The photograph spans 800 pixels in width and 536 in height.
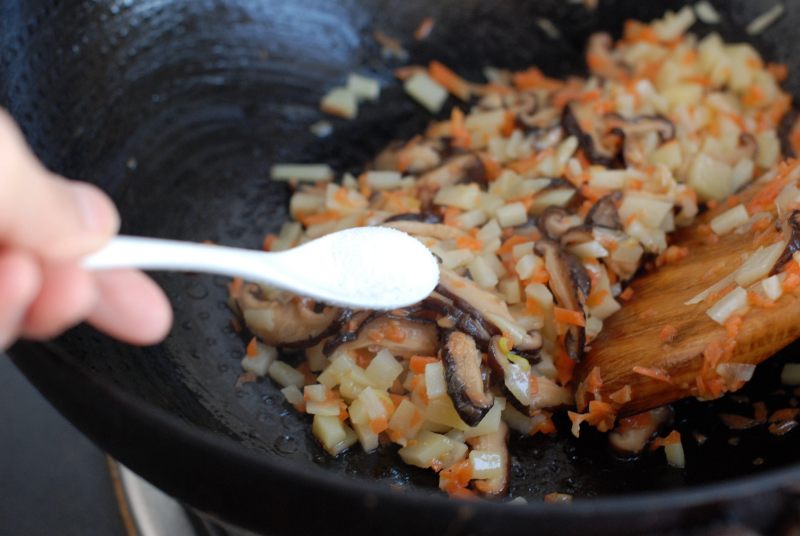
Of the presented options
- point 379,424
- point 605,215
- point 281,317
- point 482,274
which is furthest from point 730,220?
point 281,317

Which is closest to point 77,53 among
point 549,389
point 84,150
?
point 84,150

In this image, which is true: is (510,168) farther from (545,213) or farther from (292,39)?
(292,39)

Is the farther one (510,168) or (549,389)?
(510,168)

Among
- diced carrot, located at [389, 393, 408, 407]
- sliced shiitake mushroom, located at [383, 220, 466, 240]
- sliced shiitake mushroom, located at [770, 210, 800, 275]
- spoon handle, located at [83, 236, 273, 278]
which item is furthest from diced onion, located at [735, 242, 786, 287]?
spoon handle, located at [83, 236, 273, 278]

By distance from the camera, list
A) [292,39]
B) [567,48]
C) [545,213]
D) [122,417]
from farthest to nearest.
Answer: [567,48]
[292,39]
[545,213]
[122,417]

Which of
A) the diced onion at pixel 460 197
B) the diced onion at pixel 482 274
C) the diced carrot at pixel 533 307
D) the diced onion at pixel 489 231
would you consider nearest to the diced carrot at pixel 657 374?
→ the diced carrot at pixel 533 307

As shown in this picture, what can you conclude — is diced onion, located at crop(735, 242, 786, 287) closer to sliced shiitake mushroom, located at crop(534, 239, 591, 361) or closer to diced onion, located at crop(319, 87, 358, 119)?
sliced shiitake mushroom, located at crop(534, 239, 591, 361)

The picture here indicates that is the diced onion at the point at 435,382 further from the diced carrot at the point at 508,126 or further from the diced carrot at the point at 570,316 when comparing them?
the diced carrot at the point at 508,126
